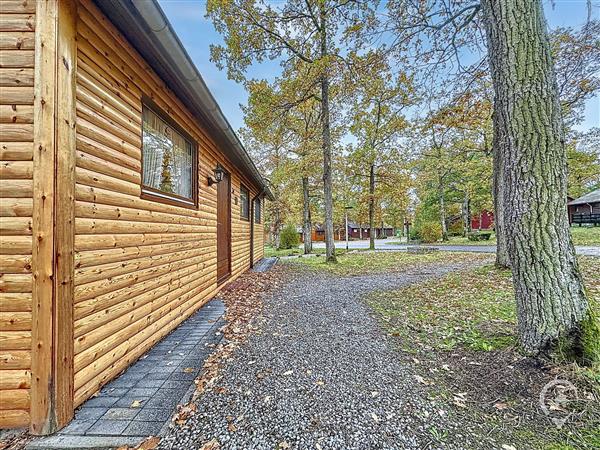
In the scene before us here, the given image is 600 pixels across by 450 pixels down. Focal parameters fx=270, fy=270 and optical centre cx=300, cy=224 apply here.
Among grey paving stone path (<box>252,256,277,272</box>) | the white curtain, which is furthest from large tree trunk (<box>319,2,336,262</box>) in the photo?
the white curtain

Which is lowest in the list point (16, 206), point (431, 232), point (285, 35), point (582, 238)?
point (582, 238)

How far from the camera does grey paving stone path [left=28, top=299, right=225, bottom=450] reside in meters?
1.64

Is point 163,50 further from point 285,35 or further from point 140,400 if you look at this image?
point 285,35

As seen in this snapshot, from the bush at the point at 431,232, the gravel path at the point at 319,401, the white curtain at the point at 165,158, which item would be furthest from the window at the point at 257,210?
the bush at the point at 431,232

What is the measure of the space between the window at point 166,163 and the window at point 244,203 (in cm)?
381

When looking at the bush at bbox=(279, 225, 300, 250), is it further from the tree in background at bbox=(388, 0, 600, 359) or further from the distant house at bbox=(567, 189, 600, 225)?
the distant house at bbox=(567, 189, 600, 225)

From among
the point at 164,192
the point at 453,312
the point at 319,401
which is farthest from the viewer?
the point at 453,312

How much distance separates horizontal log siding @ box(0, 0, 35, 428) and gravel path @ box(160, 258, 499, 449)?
3.51 ft

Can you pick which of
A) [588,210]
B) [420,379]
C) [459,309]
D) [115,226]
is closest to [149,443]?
[115,226]

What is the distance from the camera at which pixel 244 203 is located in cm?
870

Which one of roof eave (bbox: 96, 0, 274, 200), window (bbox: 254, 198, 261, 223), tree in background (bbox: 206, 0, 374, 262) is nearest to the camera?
roof eave (bbox: 96, 0, 274, 200)

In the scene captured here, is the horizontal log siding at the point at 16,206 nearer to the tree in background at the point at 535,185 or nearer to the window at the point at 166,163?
the window at the point at 166,163

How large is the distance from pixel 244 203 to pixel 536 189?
24.4 ft

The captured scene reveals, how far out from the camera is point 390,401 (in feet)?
6.49
